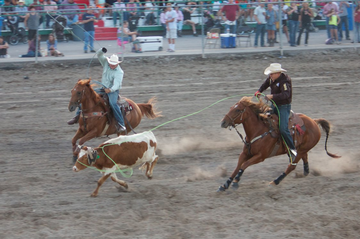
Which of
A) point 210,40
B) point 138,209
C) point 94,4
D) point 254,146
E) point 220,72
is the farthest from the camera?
point 94,4

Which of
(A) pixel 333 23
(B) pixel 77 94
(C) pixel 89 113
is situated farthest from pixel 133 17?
(B) pixel 77 94

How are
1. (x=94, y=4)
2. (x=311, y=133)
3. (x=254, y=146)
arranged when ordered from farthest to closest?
(x=94, y=4), (x=311, y=133), (x=254, y=146)

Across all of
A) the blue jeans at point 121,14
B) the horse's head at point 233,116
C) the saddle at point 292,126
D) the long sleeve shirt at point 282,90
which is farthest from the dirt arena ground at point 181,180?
the blue jeans at point 121,14

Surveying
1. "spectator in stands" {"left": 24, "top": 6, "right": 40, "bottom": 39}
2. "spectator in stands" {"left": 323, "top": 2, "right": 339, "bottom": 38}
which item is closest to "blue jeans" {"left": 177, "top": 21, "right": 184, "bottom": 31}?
"spectator in stands" {"left": 24, "top": 6, "right": 40, "bottom": 39}

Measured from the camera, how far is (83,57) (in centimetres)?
1856

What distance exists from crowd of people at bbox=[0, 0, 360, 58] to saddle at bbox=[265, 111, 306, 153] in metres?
10.3

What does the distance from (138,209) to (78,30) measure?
42.2ft

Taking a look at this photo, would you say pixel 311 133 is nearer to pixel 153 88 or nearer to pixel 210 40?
pixel 153 88

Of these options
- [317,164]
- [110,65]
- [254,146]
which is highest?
[110,65]

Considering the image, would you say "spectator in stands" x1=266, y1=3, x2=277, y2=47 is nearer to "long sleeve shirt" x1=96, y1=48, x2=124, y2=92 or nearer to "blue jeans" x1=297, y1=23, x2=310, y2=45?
"blue jeans" x1=297, y1=23, x2=310, y2=45

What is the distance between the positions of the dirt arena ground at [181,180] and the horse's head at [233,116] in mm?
1167

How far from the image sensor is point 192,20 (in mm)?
18781

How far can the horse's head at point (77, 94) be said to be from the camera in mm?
9078

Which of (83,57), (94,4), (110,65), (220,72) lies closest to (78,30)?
(83,57)
